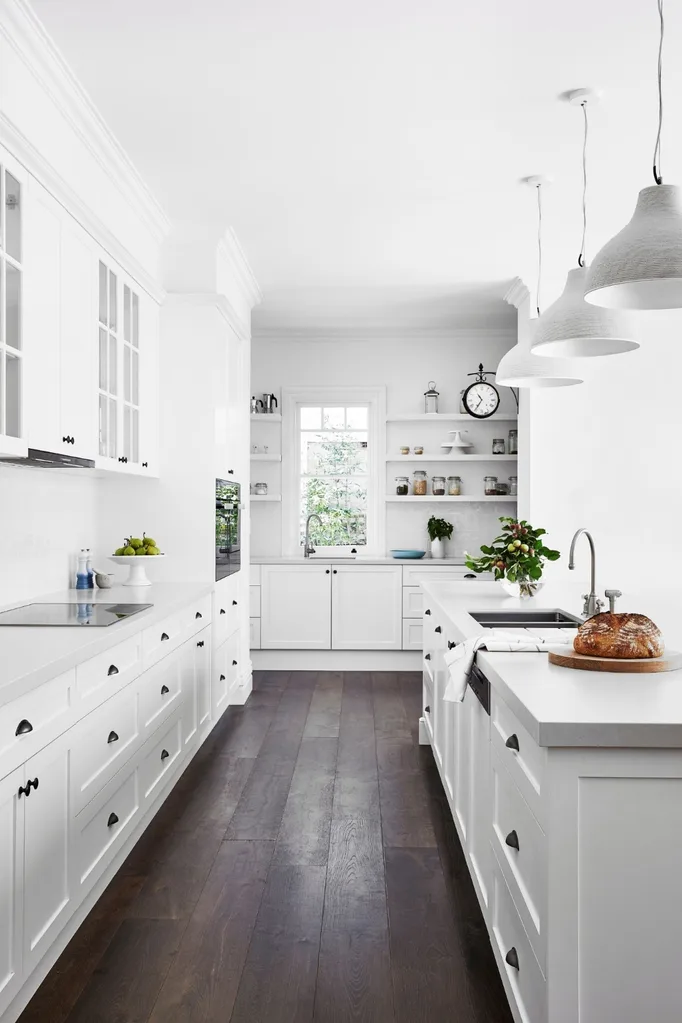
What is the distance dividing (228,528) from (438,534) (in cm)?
219

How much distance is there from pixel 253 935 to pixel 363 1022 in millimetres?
509

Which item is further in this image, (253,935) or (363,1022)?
(253,935)

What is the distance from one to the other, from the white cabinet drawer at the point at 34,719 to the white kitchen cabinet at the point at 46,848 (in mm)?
40

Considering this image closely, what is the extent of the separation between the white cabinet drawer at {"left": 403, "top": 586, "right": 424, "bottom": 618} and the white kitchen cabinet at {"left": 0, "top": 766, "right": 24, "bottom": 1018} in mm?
4373

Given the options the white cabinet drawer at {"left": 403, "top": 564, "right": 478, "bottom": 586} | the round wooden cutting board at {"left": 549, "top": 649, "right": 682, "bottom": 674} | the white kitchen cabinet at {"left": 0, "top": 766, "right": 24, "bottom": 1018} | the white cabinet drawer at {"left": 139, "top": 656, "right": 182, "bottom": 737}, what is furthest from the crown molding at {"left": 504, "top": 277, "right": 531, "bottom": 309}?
the white kitchen cabinet at {"left": 0, "top": 766, "right": 24, "bottom": 1018}

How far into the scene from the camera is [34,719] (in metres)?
1.95

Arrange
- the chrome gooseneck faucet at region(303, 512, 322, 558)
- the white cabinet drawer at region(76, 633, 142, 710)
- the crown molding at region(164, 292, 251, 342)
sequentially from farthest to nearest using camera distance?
the chrome gooseneck faucet at region(303, 512, 322, 558), the crown molding at region(164, 292, 251, 342), the white cabinet drawer at region(76, 633, 142, 710)

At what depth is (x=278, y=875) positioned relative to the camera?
271cm

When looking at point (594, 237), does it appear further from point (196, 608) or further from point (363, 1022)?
point (363, 1022)

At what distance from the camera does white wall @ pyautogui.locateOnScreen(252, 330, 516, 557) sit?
6.61m

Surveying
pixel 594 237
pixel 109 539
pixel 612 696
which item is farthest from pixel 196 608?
pixel 594 237

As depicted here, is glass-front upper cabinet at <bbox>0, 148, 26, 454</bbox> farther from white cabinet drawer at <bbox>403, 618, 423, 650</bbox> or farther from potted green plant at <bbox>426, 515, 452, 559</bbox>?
potted green plant at <bbox>426, 515, 452, 559</bbox>

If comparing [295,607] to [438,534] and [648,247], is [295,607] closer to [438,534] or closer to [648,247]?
[438,534]

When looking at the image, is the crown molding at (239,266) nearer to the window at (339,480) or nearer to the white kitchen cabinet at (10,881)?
the window at (339,480)
